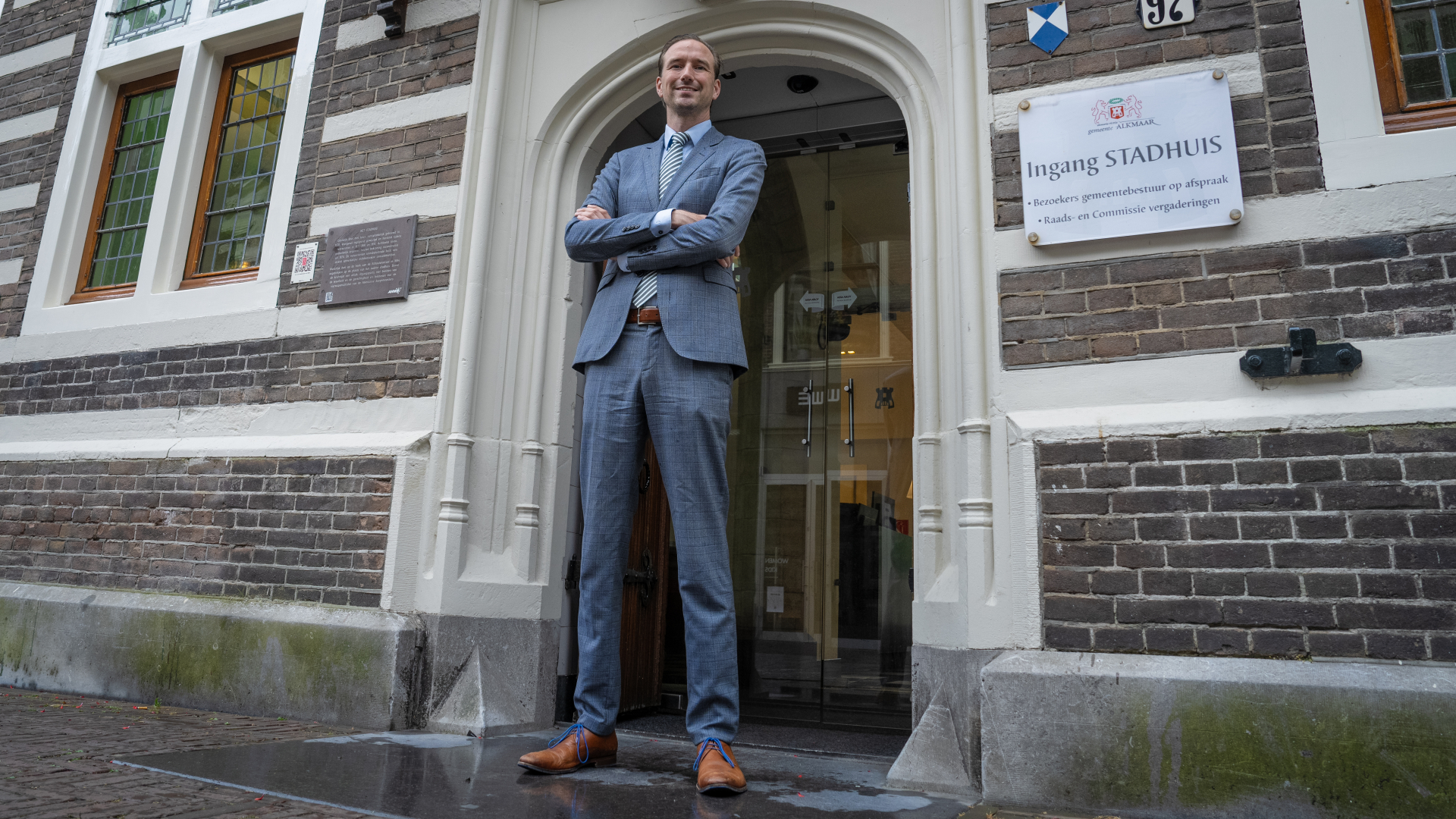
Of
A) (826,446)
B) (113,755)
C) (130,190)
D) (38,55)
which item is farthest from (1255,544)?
(38,55)

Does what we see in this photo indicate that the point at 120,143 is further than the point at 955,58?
Yes

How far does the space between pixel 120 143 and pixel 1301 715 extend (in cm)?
713

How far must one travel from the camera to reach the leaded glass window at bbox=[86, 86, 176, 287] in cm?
565

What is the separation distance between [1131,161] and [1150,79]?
1.07ft

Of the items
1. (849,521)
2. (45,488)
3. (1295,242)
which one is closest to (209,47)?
(45,488)

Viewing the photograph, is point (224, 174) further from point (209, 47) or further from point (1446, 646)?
point (1446, 646)

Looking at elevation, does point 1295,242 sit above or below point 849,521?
above

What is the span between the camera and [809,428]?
16.8 ft

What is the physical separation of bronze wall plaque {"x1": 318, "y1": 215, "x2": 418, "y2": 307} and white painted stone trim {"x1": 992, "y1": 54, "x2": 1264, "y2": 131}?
112 inches

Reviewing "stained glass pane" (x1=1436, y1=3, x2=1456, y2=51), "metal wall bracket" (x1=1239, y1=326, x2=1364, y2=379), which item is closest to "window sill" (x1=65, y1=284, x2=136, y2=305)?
"metal wall bracket" (x1=1239, y1=326, x2=1364, y2=379)

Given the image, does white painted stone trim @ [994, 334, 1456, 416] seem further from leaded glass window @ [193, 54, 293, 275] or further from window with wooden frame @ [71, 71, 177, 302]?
window with wooden frame @ [71, 71, 177, 302]

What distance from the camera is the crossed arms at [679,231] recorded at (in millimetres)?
2777

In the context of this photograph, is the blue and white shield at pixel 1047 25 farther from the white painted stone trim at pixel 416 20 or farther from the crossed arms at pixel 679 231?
the white painted stone trim at pixel 416 20

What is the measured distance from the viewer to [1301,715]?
255 centimetres
